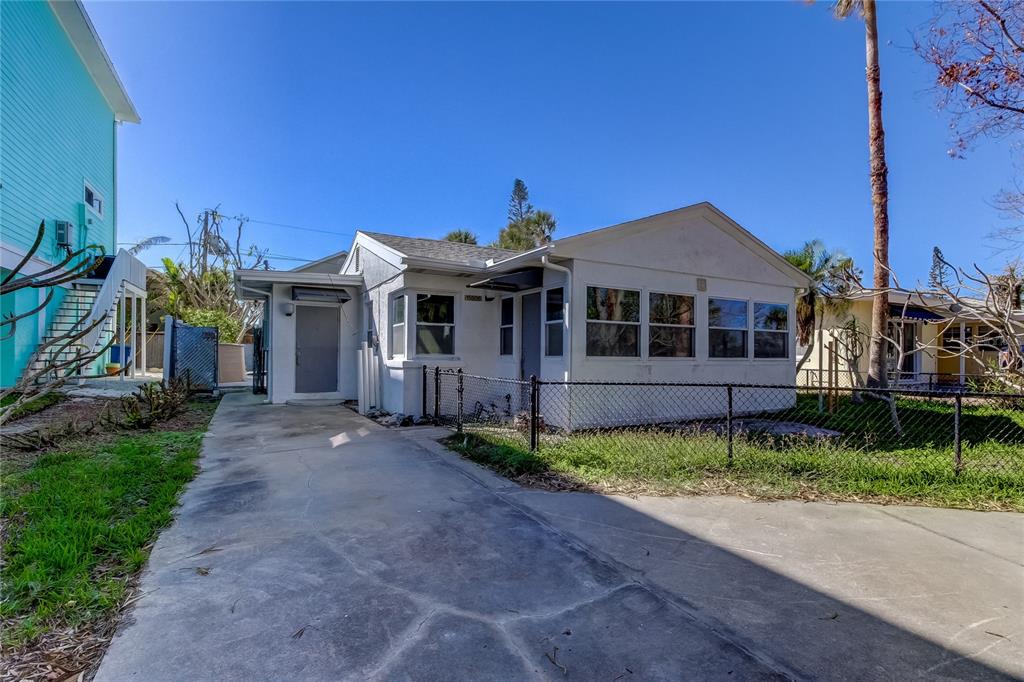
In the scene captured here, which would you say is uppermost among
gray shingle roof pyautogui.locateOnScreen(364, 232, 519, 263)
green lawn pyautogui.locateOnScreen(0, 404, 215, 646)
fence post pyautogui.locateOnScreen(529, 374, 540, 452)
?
gray shingle roof pyautogui.locateOnScreen(364, 232, 519, 263)

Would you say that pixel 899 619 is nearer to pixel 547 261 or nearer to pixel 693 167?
pixel 547 261

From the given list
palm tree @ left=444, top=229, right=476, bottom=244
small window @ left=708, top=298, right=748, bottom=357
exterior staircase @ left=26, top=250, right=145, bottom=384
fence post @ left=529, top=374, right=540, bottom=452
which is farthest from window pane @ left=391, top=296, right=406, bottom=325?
palm tree @ left=444, top=229, right=476, bottom=244

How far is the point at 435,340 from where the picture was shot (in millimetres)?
9258

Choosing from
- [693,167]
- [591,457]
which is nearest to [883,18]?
[693,167]

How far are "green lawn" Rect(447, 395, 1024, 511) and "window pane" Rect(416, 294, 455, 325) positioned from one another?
288 cm

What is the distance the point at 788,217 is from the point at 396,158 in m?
15.8

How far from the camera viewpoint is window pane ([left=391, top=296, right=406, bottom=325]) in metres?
9.26

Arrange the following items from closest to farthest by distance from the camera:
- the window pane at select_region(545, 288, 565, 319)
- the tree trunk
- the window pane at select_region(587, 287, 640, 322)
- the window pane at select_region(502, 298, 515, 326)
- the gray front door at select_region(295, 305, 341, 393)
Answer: the window pane at select_region(587, 287, 640, 322) → the window pane at select_region(545, 288, 565, 319) → the window pane at select_region(502, 298, 515, 326) → the gray front door at select_region(295, 305, 341, 393) → the tree trunk

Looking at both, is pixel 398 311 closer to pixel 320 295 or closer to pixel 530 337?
pixel 530 337

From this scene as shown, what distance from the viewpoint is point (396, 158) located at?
61.0ft

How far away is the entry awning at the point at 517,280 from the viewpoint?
8508 mm

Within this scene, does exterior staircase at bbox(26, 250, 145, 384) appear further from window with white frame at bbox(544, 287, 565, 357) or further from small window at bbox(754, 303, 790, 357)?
small window at bbox(754, 303, 790, 357)

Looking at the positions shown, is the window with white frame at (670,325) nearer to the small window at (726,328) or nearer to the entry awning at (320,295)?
the small window at (726,328)

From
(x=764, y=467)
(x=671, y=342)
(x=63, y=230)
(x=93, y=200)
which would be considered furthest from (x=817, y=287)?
(x=93, y=200)
